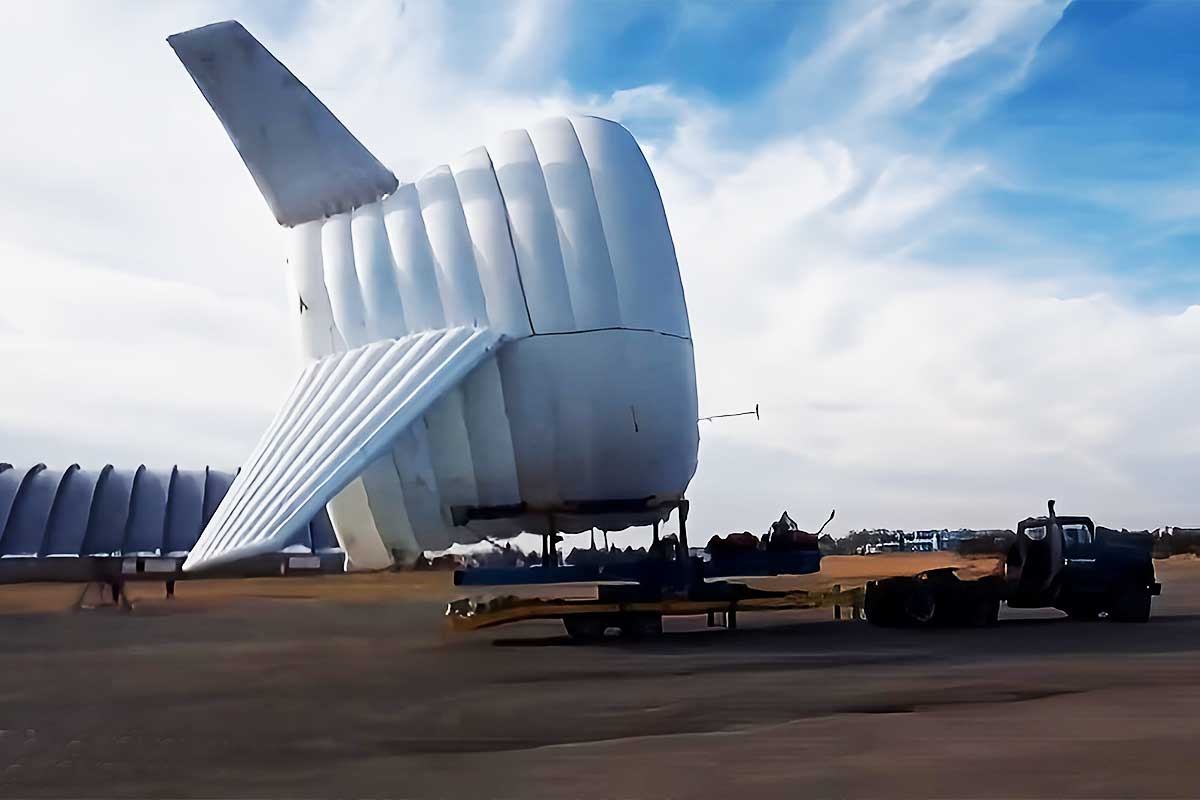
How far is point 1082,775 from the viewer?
7.97m

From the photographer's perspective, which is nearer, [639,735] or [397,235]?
[639,735]

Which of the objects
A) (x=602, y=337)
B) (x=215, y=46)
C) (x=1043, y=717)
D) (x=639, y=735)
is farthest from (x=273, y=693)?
(x=215, y=46)

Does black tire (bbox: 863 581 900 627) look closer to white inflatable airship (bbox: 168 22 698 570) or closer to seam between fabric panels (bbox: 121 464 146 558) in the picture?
white inflatable airship (bbox: 168 22 698 570)

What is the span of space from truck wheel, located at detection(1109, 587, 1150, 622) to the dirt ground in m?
0.99

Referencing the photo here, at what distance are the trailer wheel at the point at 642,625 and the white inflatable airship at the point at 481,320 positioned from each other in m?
1.61

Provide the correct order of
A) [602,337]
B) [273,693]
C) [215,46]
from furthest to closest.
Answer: [215,46]
[602,337]
[273,693]

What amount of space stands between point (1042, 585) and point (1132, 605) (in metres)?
1.58

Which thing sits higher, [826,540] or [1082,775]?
[826,540]

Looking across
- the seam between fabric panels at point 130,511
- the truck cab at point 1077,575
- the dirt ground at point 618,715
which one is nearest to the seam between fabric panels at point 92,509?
the seam between fabric panels at point 130,511

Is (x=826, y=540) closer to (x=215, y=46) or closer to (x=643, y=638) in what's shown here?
(x=643, y=638)

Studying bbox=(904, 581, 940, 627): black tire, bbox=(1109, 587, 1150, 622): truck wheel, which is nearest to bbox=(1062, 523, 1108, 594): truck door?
bbox=(1109, 587, 1150, 622): truck wheel

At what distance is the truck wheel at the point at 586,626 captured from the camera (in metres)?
18.8

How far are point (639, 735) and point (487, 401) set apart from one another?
8428 millimetres

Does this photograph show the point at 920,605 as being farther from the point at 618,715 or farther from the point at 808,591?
the point at 618,715
